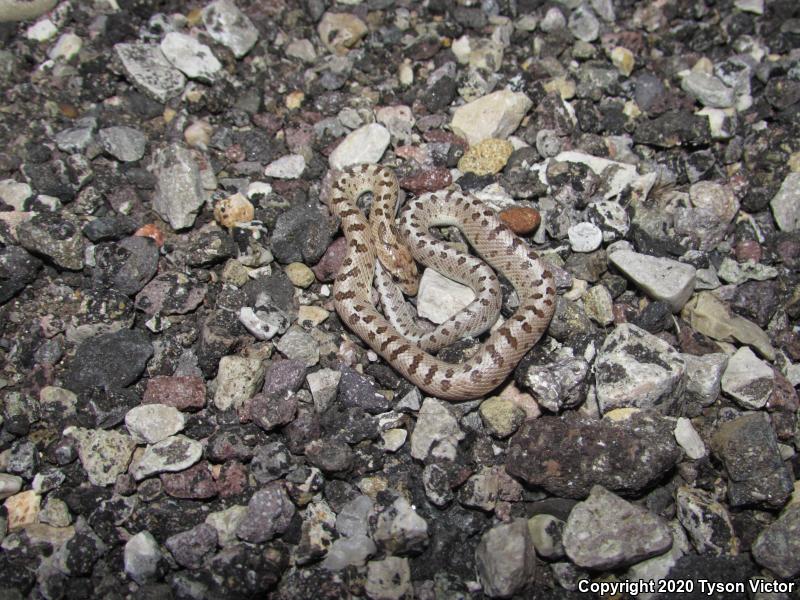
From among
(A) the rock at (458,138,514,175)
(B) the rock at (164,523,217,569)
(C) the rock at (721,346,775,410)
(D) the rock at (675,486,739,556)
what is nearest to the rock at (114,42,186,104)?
(A) the rock at (458,138,514,175)

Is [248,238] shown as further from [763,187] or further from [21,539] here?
[763,187]

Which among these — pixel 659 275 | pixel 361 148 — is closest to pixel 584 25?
pixel 361 148

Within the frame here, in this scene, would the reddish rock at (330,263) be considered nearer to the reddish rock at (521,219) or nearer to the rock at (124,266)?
the rock at (124,266)

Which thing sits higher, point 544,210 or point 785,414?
point 544,210

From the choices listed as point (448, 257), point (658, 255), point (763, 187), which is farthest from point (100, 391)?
point (763, 187)

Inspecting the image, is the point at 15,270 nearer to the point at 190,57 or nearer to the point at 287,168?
the point at 287,168
